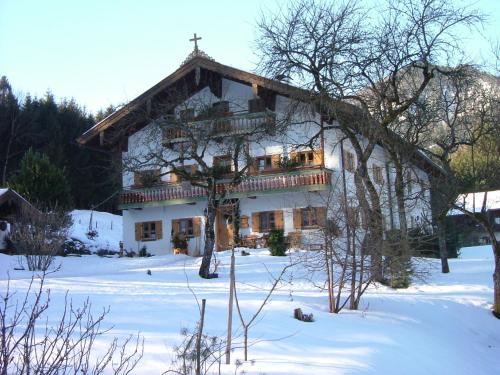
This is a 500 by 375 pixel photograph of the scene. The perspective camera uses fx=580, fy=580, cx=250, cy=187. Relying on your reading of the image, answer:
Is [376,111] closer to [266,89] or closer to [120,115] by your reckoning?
[266,89]

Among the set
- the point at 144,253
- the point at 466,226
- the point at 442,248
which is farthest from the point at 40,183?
the point at 466,226

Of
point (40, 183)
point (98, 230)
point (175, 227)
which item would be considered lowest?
point (175, 227)

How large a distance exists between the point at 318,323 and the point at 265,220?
1792 centimetres

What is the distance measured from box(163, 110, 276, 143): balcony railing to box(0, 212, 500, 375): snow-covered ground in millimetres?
4754

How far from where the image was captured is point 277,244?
24.1 meters

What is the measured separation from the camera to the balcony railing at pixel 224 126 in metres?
19.2

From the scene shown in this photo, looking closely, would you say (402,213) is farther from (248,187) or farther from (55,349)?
(248,187)

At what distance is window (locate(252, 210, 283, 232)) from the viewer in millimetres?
28172

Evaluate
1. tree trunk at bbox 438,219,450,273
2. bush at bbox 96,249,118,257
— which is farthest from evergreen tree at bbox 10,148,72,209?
tree trunk at bbox 438,219,450,273

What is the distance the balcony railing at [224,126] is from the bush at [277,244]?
4558 mm

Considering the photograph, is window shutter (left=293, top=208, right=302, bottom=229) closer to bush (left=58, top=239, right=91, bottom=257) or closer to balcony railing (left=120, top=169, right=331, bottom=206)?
balcony railing (left=120, top=169, right=331, bottom=206)

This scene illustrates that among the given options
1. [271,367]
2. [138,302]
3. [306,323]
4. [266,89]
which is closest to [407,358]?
[306,323]

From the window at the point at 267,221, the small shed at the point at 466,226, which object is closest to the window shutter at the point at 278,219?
the window at the point at 267,221

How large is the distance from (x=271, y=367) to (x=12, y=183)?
29274 millimetres
